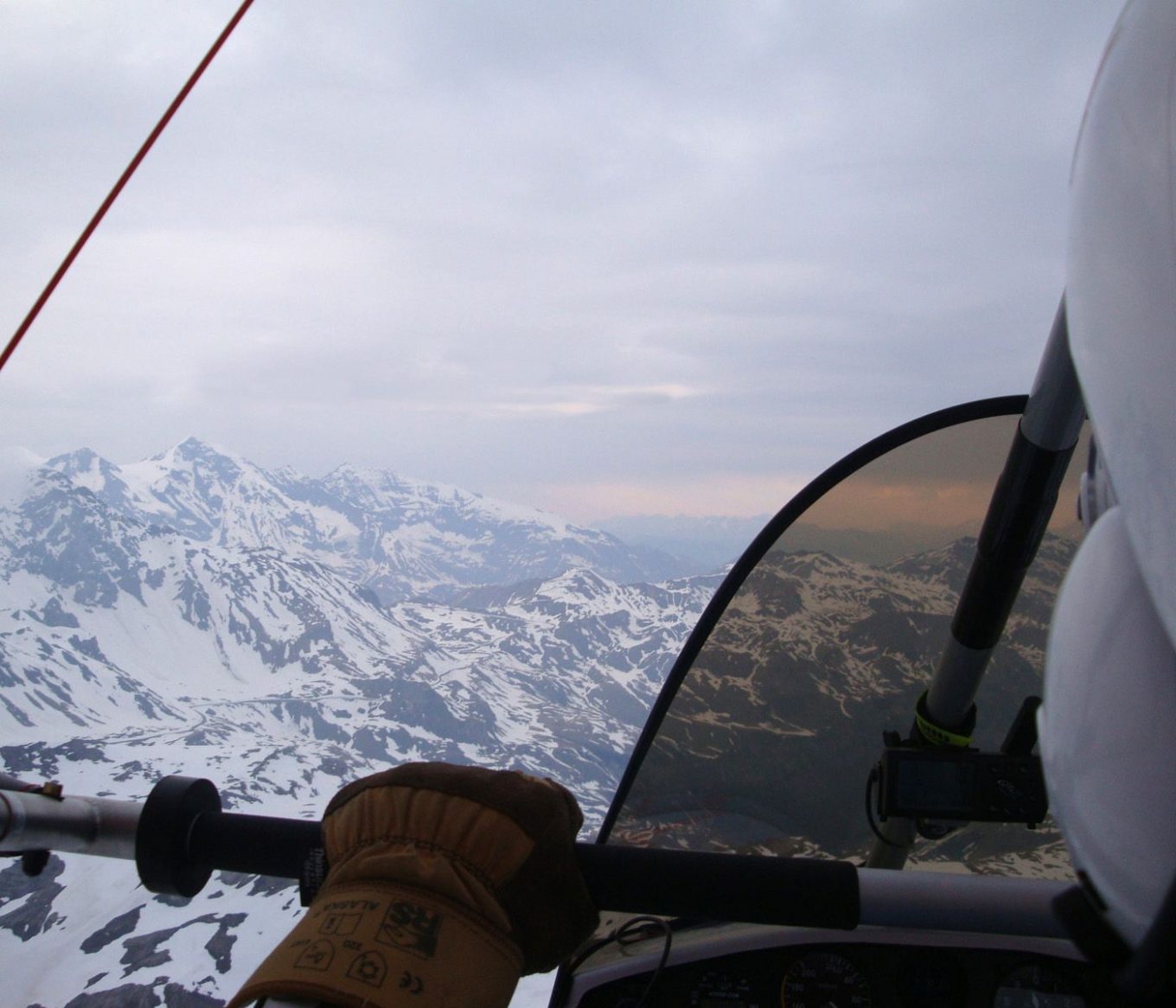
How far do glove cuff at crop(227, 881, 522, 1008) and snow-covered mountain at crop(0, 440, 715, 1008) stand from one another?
1.39 ft

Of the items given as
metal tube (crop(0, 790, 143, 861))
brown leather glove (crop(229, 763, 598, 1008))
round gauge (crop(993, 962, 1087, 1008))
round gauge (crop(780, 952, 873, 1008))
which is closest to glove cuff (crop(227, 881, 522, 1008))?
brown leather glove (crop(229, 763, 598, 1008))

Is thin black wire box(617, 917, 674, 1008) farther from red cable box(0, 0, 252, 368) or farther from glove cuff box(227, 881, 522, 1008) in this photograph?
red cable box(0, 0, 252, 368)

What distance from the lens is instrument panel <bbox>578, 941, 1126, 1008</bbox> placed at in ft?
5.44

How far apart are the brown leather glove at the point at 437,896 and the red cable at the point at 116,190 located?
32.0 inches

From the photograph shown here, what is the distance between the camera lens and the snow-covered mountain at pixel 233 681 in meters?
2.58

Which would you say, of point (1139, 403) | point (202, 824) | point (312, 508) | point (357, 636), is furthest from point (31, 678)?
→ point (312, 508)

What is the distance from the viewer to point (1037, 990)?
5.45ft

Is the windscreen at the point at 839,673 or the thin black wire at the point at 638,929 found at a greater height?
the windscreen at the point at 839,673

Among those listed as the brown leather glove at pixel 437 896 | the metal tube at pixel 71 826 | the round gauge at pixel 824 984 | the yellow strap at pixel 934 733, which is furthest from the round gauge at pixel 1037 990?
the metal tube at pixel 71 826

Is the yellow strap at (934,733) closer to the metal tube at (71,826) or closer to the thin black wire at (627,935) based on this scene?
the thin black wire at (627,935)

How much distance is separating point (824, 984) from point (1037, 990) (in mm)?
384

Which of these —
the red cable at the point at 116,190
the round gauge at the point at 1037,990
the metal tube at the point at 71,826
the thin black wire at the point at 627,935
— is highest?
the red cable at the point at 116,190

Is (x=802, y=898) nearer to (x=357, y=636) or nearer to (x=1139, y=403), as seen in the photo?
(x=1139, y=403)

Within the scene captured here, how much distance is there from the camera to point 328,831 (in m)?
0.93
